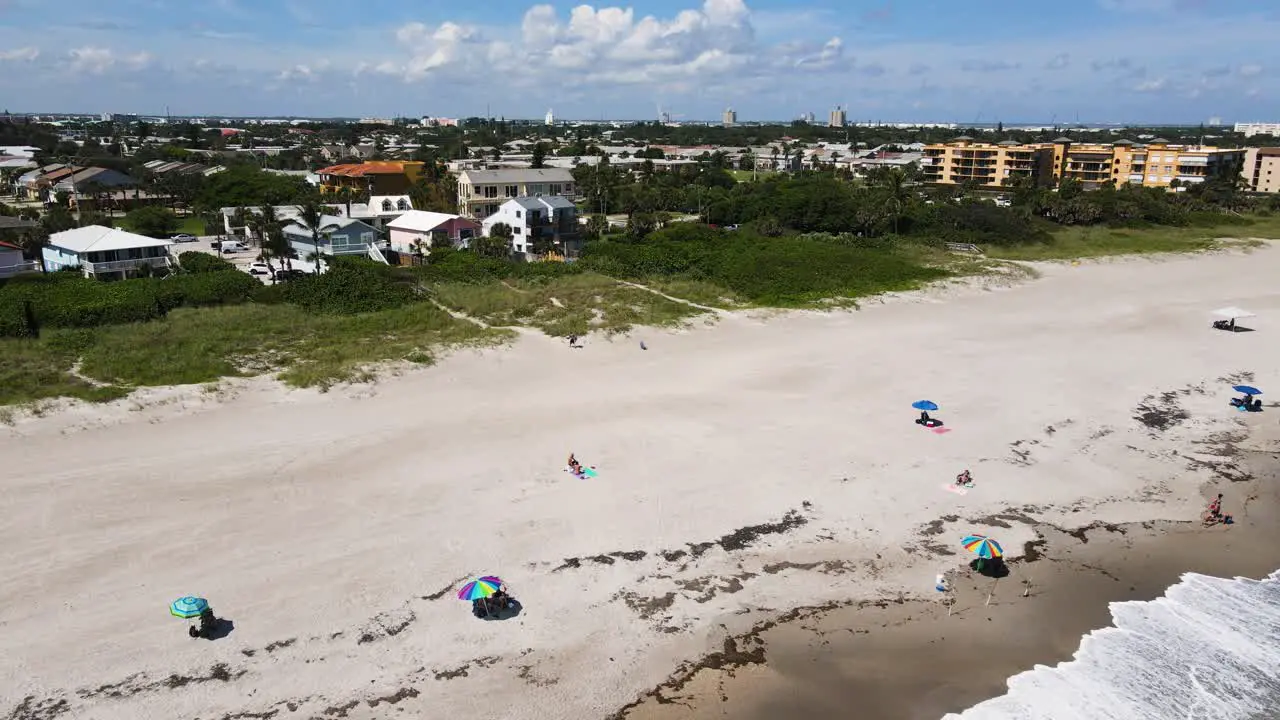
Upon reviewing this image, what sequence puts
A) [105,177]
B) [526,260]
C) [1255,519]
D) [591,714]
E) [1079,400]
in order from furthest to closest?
[105,177], [526,260], [1079,400], [1255,519], [591,714]

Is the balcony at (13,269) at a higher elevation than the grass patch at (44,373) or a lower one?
higher

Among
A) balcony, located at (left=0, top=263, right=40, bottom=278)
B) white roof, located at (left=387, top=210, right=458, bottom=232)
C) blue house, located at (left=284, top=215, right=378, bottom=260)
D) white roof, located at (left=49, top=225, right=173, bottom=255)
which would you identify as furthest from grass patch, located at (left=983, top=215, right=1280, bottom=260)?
balcony, located at (left=0, top=263, right=40, bottom=278)

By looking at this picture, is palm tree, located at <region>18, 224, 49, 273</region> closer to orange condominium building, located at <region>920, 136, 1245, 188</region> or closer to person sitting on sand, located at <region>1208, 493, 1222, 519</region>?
person sitting on sand, located at <region>1208, 493, 1222, 519</region>

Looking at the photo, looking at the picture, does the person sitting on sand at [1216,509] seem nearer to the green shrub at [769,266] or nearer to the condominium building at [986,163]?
the green shrub at [769,266]

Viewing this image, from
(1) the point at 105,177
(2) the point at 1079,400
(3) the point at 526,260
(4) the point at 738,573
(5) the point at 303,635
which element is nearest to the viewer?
(5) the point at 303,635

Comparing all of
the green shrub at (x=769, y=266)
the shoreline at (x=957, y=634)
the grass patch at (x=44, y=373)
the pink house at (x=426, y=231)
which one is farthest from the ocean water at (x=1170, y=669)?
the pink house at (x=426, y=231)

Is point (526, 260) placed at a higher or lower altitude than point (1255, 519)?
higher

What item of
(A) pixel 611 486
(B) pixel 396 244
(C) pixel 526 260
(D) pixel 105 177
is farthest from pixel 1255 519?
(D) pixel 105 177

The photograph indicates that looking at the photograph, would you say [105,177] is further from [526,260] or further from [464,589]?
[464,589]
